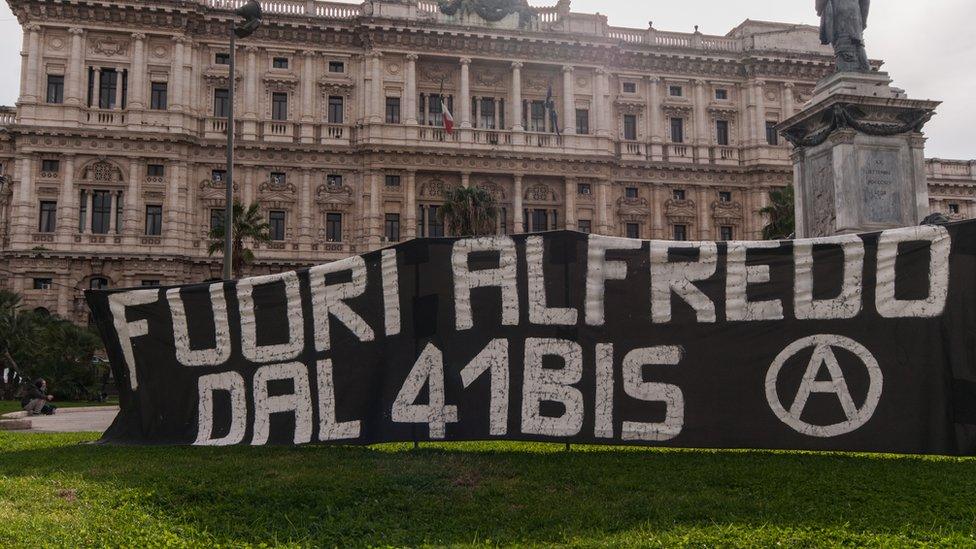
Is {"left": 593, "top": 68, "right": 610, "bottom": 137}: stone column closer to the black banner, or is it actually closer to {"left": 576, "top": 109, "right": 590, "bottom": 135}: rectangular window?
{"left": 576, "top": 109, "right": 590, "bottom": 135}: rectangular window

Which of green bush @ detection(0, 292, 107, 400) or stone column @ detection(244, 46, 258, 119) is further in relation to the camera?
stone column @ detection(244, 46, 258, 119)

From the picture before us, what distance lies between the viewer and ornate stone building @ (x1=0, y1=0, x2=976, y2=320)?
3747 cm

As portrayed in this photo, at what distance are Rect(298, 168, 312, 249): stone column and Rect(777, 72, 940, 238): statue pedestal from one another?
31.3 m

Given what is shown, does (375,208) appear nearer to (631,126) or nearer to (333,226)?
(333,226)

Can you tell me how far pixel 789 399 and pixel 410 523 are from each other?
12.8 feet

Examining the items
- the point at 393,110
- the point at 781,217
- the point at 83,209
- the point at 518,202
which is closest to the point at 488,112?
the point at 393,110

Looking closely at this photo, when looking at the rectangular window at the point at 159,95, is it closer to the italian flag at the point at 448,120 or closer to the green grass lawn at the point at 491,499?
the italian flag at the point at 448,120

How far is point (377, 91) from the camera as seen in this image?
133 feet

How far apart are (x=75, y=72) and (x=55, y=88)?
4.79ft

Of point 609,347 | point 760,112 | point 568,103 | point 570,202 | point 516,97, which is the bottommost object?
point 609,347

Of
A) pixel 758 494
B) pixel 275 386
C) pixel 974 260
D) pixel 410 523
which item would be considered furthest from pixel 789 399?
pixel 275 386

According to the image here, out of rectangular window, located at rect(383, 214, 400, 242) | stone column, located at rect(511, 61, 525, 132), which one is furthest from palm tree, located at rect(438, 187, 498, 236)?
stone column, located at rect(511, 61, 525, 132)

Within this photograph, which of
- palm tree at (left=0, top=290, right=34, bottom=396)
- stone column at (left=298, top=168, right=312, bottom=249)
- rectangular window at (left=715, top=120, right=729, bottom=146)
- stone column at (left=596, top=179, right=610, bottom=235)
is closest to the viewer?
palm tree at (left=0, top=290, right=34, bottom=396)

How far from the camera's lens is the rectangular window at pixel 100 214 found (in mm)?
37875
